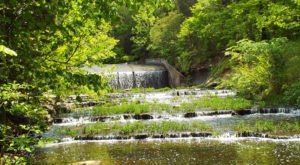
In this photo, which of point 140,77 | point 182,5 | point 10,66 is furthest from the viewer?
point 182,5

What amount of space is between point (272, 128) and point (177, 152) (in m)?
4.48

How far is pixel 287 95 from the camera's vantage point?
18.5m

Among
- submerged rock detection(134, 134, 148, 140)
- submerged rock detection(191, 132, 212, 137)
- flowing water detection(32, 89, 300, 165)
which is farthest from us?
submerged rock detection(134, 134, 148, 140)

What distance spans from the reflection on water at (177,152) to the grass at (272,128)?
1.42 meters

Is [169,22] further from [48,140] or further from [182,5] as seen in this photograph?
[48,140]

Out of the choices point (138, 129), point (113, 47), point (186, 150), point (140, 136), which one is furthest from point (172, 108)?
point (186, 150)

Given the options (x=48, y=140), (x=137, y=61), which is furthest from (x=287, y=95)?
(x=137, y=61)

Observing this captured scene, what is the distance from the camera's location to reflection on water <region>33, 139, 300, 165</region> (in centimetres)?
1014

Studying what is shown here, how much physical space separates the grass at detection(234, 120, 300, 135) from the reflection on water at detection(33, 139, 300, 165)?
55.9 inches

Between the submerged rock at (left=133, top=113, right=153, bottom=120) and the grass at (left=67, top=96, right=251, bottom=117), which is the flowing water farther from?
the submerged rock at (left=133, top=113, right=153, bottom=120)

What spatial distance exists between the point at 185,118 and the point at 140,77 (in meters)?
23.3

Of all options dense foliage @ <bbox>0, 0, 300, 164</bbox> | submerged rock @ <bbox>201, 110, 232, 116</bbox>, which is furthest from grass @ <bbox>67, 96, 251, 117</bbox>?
dense foliage @ <bbox>0, 0, 300, 164</bbox>

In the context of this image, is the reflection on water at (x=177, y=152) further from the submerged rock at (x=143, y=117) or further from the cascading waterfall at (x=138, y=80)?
the cascading waterfall at (x=138, y=80)

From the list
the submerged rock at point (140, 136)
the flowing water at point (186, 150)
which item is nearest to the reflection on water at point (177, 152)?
the flowing water at point (186, 150)
